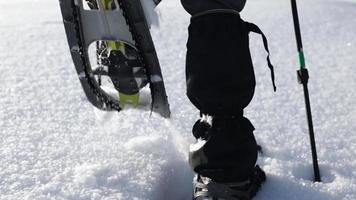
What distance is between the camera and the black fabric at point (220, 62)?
135 cm

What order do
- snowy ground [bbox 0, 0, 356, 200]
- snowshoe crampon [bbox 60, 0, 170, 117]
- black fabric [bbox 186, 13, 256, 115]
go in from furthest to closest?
snowshoe crampon [bbox 60, 0, 170, 117]
snowy ground [bbox 0, 0, 356, 200]
black fabric [bbox 186, 13, 256, 115]

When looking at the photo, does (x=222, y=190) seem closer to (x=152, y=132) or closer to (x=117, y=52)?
(x=152, y=132)

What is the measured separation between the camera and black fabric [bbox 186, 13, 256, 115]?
1.35 metres

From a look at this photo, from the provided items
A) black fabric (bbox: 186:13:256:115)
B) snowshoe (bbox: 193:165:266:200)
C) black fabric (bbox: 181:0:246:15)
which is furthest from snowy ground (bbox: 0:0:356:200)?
black fabric (bbox: 181:0:246:15)

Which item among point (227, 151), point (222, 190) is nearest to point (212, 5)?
point (227, 151)

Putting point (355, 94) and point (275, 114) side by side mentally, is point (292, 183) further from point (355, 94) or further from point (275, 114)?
point (355, 94)

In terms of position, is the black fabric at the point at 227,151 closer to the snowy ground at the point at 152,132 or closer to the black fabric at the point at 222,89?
the black fabric at the point at 222,89

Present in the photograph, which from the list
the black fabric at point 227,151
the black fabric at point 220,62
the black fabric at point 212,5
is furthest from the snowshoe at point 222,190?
the black fabric at point 212,5

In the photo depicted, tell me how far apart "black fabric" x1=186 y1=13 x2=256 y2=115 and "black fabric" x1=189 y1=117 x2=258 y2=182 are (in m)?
0.05

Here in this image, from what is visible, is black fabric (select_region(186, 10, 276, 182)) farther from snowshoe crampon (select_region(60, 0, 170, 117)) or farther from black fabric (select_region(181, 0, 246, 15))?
snowshoe crampon (select_region(60, 0, 170, 117))

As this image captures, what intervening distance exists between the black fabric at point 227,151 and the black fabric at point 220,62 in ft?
0.17

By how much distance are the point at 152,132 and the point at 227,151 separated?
0.54 m

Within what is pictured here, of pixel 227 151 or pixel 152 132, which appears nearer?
pixel 227 151

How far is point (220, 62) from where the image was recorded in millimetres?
1346
